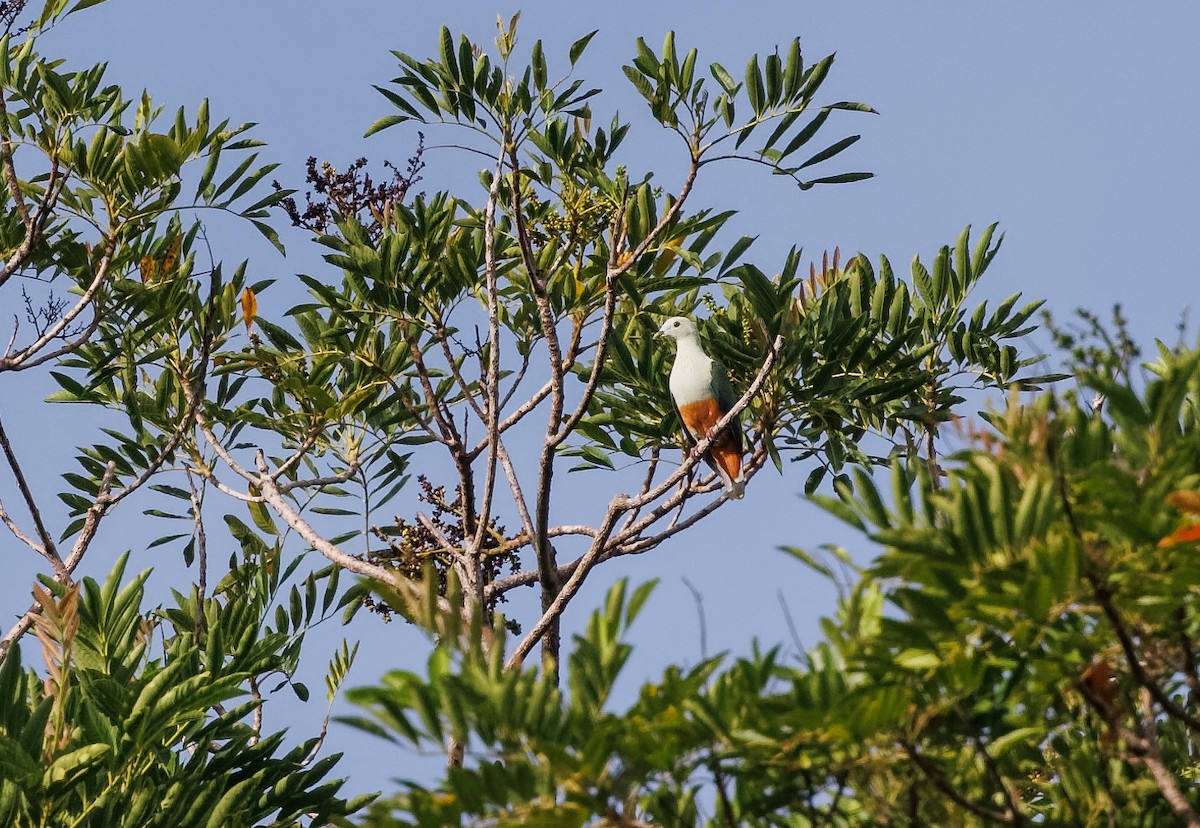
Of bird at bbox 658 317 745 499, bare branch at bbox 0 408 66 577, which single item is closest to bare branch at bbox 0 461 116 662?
bare branch at bbox 0 408 66 577

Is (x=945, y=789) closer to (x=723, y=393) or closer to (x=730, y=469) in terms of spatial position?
(x=730, y=469)

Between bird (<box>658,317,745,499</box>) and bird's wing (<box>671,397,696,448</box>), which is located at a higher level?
bird (<box>658,317,745,499</box>)

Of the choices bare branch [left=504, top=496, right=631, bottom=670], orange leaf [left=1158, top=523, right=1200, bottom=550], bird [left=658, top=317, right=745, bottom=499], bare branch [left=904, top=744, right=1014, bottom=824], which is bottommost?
bare branch [left=904, top=744, right=1014, bottom=824]

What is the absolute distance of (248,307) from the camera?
19.8ft

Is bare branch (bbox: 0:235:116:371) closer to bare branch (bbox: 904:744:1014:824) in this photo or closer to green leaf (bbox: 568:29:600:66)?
green leaf (bbox: 568:29:600:66)

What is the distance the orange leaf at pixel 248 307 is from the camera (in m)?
6.04

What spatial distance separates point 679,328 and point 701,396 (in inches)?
24.7

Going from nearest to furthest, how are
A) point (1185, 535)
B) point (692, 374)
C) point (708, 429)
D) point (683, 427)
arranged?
point (1185, 535), point (683, 427), point (708, 429), point (692, 374)

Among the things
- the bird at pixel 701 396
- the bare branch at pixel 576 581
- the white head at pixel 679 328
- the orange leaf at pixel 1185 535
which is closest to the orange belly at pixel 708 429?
the bird at pixel 701 396

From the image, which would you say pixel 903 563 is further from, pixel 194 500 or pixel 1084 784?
pixel 194 500

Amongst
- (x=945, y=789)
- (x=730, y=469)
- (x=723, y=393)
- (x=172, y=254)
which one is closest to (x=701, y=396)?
(x=723, y=393)

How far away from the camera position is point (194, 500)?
5.63m

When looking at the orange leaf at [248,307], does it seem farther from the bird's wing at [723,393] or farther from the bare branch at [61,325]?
the bird's wing at [723,393]

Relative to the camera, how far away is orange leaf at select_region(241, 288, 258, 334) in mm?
6043
